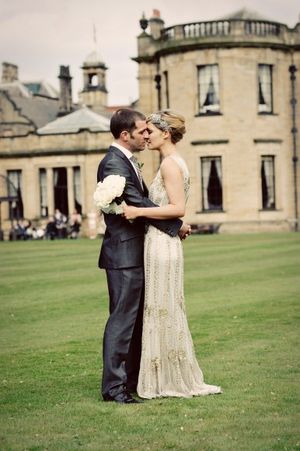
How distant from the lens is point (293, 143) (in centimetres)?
4475

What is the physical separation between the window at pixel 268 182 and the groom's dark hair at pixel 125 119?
36478 millimetres

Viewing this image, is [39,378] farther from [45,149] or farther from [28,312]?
[45,149]

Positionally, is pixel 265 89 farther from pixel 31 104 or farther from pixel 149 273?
pixel 149 273

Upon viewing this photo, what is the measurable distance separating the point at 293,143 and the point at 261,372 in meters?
37.7

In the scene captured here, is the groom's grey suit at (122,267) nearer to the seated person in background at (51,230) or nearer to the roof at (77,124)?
the seated person in background at (51,230)

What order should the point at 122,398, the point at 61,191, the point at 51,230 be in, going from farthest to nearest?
the point at 61,191 → the point at 51,230 → the point at 122,398

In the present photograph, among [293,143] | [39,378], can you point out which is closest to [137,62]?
[293,143]

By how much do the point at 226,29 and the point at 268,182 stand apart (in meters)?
7.93

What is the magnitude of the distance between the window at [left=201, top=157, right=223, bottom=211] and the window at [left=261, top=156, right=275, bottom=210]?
233 centimetres

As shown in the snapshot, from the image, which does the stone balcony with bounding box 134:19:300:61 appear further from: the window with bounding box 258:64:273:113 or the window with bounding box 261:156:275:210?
the window with bounding box 261:156:275:210

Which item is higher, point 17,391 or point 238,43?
point 238,43

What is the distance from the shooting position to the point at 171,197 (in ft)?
24.1

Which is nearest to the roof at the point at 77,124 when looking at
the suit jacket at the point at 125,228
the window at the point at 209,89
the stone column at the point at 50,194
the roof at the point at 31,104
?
the stone column at the point at 50,194

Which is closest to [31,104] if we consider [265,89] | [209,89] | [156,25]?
[156,25]
